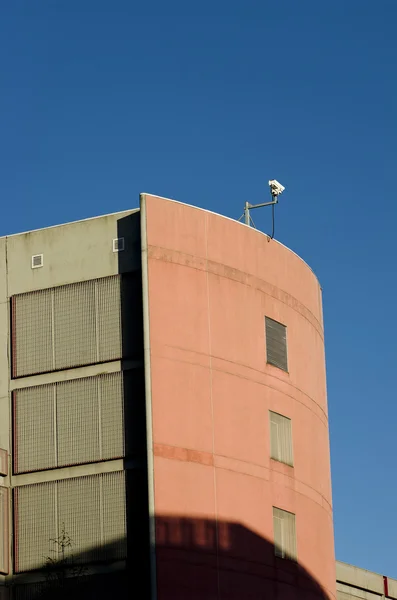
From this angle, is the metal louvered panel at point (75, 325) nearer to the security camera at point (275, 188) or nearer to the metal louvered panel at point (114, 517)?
the metal louvered panel at point (114, 517)

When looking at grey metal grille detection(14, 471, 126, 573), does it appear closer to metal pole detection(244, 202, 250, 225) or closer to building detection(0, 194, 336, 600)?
building detection(0, 194, 336, 600)

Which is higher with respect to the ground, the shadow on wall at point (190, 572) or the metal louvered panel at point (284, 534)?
the metal louvered panel at point (284, 534)

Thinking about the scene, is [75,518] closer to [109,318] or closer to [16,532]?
[16,532]

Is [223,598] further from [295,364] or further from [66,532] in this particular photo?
[295,364]

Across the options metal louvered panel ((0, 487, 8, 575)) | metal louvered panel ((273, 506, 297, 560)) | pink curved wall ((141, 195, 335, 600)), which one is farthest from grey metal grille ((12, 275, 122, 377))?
metal louvered panel ((273, 506, 297, 560))

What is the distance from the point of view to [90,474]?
2147 inches

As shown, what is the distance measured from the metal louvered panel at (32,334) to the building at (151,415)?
57mm

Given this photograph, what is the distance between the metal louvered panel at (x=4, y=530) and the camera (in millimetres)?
54656

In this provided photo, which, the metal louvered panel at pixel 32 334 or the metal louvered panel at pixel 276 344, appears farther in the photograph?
the metal louvered panel at pixel 276 344

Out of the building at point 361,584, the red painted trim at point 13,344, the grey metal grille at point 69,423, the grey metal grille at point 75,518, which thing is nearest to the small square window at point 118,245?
the red painted trim at point 13,344

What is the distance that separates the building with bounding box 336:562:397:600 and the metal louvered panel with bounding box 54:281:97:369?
23.7 m

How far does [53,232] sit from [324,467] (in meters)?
17.1

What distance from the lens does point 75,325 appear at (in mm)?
56688

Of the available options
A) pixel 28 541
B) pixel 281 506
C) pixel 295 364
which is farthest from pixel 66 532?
pixel 295 364
